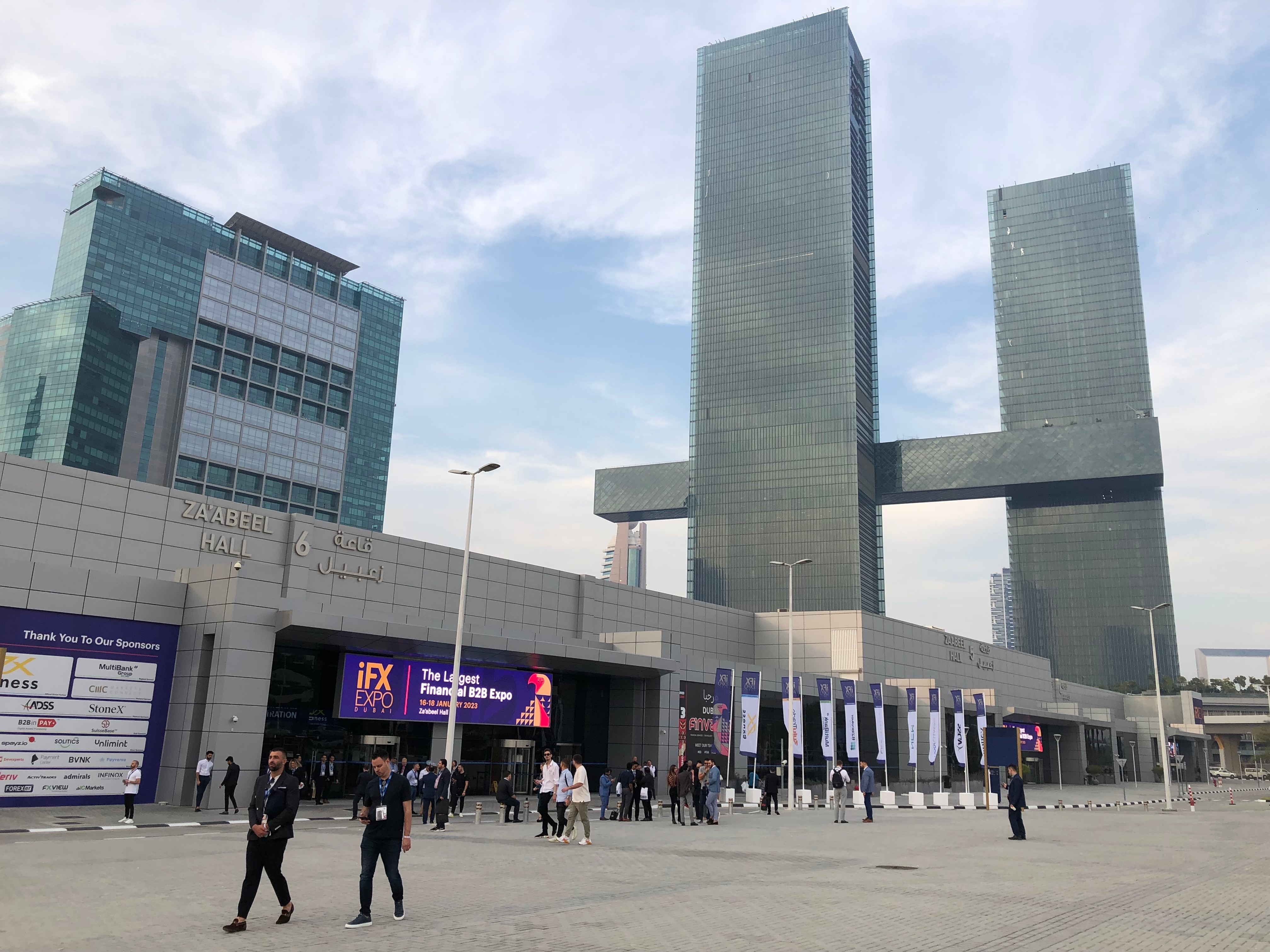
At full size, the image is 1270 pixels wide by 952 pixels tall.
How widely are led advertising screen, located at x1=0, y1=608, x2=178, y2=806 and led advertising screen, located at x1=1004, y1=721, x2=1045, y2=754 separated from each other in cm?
5636

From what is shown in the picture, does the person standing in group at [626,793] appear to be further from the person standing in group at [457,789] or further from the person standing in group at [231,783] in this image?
the person standing in group at [231,783]

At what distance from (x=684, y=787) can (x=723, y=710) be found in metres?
13.0

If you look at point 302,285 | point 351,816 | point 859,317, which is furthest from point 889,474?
point 351,816

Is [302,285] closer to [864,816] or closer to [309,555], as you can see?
[309,555]

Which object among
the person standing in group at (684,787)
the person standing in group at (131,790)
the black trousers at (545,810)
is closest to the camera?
the black trousers at (545,810)

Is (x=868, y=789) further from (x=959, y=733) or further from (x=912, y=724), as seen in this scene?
(x=959, y=733)

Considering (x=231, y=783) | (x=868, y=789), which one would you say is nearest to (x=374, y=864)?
(x=231, y=783)

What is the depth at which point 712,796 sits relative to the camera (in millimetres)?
30016

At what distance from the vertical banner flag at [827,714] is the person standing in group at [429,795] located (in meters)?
24.6

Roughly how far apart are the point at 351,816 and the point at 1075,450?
174 m

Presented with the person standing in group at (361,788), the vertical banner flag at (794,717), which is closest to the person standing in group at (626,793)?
the person standing in group at (361,788)

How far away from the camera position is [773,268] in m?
178

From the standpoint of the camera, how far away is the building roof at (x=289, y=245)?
14750 cm

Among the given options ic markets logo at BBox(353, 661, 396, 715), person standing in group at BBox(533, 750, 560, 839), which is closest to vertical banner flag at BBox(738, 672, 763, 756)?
ic markets logo at BBox(353, 661, 396, 715)
